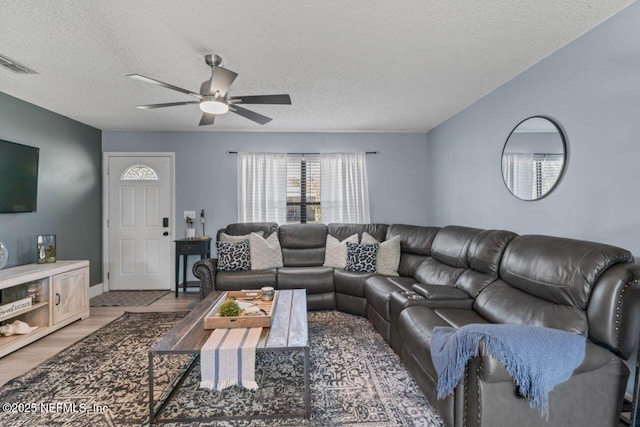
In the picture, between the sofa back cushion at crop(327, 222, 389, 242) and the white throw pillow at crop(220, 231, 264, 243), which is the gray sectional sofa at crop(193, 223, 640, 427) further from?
the sofa back cushion at crop(327, 222, 389, 242)

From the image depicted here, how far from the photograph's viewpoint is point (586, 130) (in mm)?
2119

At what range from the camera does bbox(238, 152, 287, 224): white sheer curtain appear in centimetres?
462

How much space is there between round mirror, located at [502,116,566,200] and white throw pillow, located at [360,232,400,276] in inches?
55.7

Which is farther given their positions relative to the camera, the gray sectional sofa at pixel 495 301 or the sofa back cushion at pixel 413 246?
the sofa back cushion at pixel 413 246

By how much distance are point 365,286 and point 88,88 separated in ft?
11.5

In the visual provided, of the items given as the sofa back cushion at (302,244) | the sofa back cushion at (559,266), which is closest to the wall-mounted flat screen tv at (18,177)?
the sofa back cushion at (302,244)

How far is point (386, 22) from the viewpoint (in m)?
1.96

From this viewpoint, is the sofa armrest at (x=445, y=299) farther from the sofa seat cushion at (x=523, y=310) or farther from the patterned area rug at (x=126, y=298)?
the patterned area rug at (x=126, y=298)

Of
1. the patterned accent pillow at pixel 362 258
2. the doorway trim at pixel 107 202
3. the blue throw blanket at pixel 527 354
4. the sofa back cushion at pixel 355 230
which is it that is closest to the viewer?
the blue throw blanket at pixel 527 354

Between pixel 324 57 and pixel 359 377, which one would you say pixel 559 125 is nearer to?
pixel 324 57

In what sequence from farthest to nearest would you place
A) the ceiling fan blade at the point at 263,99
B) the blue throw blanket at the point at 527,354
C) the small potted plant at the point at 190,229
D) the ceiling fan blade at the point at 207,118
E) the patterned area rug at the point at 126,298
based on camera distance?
the small potted plant at the point at 190,229
the patterned area rug at the point at 126,298
the ceiling fan blade at the point at 207,118
the ceiling fan blade at the point at 263,99
the blue throw blanket at the point at 527,354

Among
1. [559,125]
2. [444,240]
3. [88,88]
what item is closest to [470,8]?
[559,125]

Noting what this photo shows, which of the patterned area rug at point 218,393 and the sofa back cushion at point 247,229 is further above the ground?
the sofa back cushion at point 247,229

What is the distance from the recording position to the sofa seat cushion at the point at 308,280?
3.56 metres
